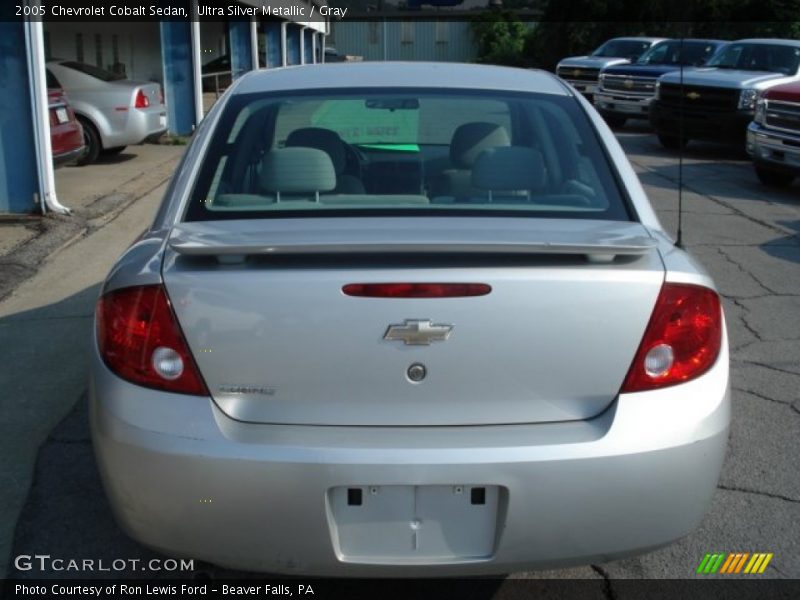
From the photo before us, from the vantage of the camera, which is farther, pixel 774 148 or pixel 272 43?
pixel 272 43

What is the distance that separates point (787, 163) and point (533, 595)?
31.7 ft

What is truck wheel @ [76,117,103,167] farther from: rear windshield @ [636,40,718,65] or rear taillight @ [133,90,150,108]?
rear windshield @ [636,40,718,65]

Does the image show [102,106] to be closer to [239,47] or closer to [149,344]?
[149,344]

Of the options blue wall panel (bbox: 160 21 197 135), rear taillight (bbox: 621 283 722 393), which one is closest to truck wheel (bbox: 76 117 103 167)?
blue wall panel (bbox: 160 21 197 135)

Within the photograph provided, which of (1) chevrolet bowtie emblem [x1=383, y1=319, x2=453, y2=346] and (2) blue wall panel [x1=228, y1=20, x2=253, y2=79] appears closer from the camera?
(1) chevrolet bowtie emblem [x1=383, y1=319, x2=453, y2=346]

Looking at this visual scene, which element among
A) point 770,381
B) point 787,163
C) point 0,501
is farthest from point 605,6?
point 0,501

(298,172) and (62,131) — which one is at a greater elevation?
(298,172)

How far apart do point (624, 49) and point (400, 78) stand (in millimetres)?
21222

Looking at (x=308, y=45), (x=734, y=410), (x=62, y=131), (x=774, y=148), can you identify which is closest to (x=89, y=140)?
(x=62, y=131)

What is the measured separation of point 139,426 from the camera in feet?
8.38

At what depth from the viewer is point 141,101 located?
1371 centimetres

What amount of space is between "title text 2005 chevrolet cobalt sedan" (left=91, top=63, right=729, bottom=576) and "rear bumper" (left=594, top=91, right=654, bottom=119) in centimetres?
1731

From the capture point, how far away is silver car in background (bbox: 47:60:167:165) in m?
13.3

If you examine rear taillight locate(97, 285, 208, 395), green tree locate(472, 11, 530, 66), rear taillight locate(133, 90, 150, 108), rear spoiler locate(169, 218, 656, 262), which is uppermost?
green tree locate(472, 11, 530, 66)
